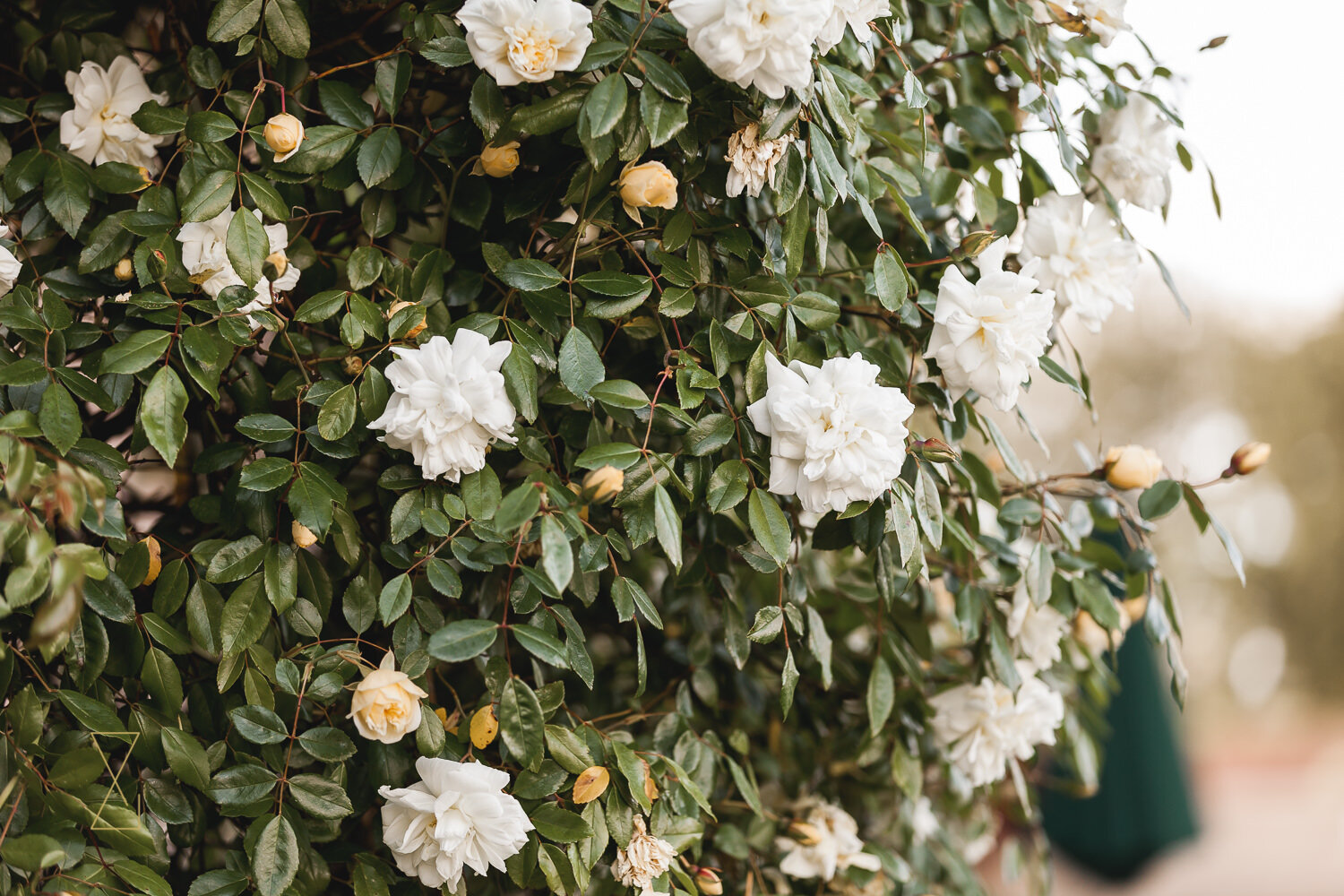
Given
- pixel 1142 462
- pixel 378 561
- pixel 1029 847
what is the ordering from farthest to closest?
1. pixel 1029 847
2. pixel 1142 462
3. pixel 378 561

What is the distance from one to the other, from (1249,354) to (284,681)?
4.99 m

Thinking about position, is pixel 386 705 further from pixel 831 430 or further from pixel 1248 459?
pixel 1248 459

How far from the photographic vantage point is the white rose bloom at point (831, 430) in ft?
2.18

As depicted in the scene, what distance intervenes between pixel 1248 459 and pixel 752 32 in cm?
71

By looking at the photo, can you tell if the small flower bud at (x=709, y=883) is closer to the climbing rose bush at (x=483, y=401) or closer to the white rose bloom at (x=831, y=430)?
the climbing rose bush at (x=483, y=401)

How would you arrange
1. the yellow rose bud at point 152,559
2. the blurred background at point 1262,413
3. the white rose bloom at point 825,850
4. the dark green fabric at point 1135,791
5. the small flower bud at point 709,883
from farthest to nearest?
the blurred background at point 1262,413 → the dark green fabric at point 1135,791 → the white rose bloom at point 825,850 → the small flower bud at point 709,883 → the yellow rose bud at point 152,559

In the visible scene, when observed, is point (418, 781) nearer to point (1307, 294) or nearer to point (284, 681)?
point (284, 681)

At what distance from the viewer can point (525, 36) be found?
24.6 inches

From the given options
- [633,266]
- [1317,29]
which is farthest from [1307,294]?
[633,266]

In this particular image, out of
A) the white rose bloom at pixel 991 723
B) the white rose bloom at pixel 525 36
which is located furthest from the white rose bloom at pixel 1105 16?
the white rose bloom at pixel 991 723

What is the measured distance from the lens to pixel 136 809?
70cm

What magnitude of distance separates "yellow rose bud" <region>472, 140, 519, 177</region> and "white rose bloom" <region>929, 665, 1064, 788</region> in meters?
0.69

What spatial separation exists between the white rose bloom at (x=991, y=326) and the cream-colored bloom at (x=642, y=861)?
1.49 ft

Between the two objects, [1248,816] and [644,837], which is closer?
[644,837]
